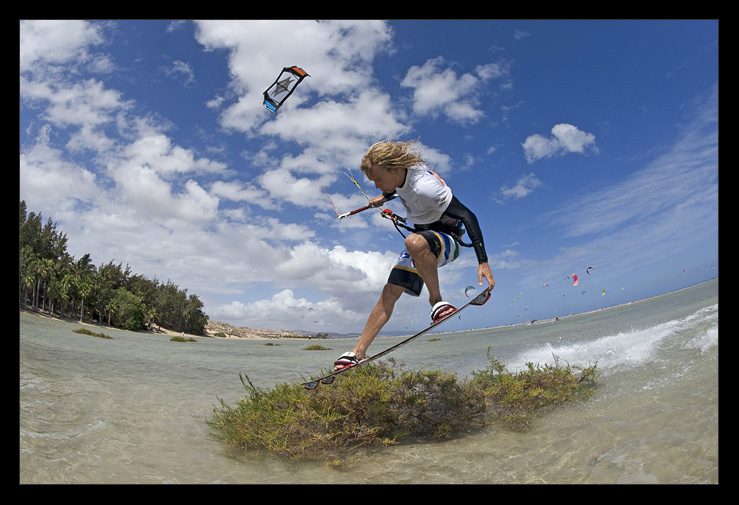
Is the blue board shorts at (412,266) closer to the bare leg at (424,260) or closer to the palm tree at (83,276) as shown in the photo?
the bare leg at (424,260)

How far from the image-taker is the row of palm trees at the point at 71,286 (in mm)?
52312

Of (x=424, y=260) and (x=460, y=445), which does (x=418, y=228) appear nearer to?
(x=424, y=260)

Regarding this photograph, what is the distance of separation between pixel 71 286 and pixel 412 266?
67219 millimetres

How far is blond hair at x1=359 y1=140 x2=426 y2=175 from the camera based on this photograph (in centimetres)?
430

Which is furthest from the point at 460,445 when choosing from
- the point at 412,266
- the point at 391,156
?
the point at 391,156

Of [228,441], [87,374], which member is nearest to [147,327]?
[87,374]

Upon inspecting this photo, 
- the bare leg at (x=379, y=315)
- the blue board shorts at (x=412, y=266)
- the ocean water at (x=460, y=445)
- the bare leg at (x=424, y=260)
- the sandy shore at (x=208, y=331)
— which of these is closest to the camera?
the ocean water at (x=460, y=445)

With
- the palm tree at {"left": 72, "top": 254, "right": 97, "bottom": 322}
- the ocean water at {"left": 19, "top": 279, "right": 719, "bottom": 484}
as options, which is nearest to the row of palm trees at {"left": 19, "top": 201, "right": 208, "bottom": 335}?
the palm tree at {"left": 72, "top": 254, "right": 97, "bottom": 322}

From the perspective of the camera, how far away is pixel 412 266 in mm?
4574

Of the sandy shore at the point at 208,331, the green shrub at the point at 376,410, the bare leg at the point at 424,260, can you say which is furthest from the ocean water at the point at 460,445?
the sandy shore at the point at 208,331

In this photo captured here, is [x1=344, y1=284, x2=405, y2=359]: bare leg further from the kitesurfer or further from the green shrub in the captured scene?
the green shrub
